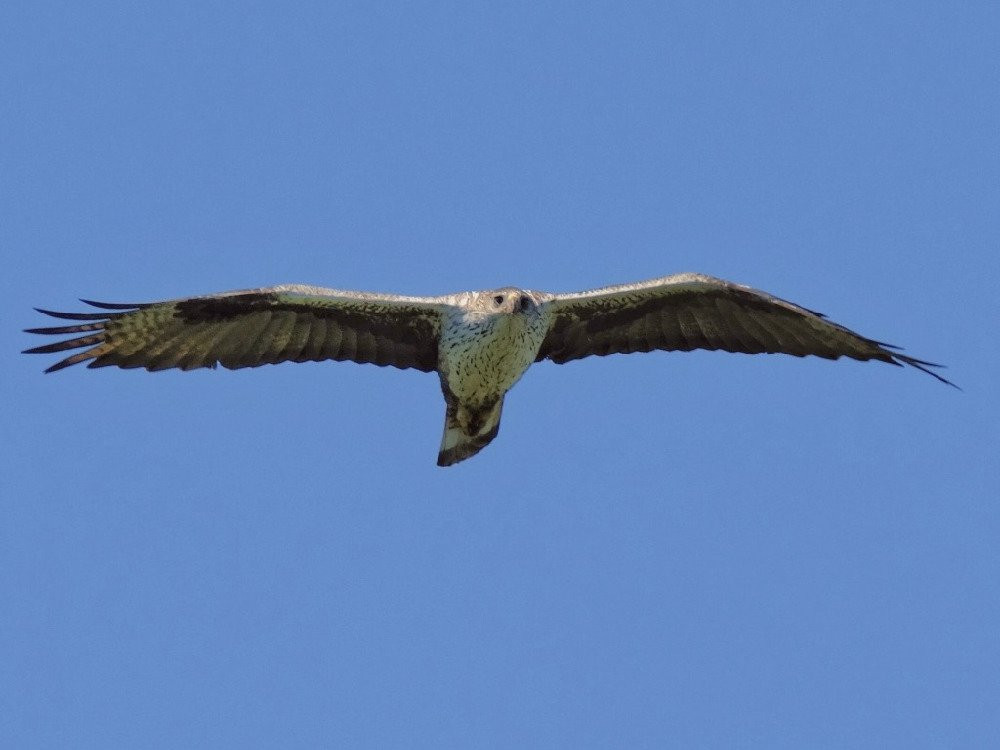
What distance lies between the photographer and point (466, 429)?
570 inches

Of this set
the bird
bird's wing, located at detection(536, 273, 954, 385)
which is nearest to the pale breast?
the bird

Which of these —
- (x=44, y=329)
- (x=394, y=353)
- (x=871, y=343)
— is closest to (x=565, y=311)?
(x=394, y=353)

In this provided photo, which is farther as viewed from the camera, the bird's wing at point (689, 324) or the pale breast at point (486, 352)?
the bird's wing at point (689, 324)

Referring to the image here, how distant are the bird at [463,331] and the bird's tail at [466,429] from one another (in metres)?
0.01

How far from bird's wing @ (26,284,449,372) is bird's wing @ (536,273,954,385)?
A: 1.14 metres

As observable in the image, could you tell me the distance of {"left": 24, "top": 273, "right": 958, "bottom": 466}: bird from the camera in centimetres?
1387

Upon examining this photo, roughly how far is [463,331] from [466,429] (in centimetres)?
101

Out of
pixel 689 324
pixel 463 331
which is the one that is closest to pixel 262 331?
pixel 463 331

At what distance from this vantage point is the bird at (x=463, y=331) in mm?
13867

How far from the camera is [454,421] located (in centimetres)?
1445

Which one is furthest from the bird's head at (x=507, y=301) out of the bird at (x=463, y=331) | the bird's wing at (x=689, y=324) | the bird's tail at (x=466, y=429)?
the bird's tail at (x=466, y=429)

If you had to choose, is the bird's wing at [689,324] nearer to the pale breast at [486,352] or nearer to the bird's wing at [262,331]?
the pale breast at [486,352]

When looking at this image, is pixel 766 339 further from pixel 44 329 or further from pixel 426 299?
pixel 44 329

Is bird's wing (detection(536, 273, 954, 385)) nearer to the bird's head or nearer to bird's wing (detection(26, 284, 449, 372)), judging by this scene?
the bird's head
